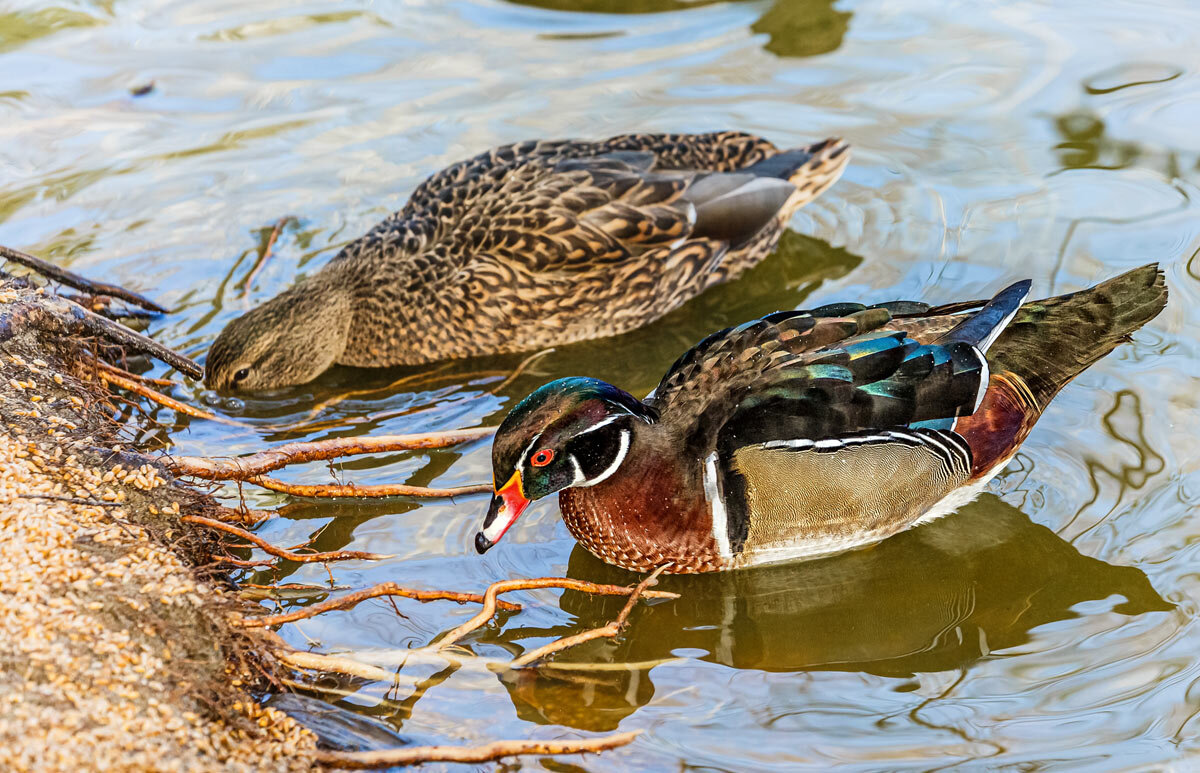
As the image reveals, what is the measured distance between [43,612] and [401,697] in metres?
1.33

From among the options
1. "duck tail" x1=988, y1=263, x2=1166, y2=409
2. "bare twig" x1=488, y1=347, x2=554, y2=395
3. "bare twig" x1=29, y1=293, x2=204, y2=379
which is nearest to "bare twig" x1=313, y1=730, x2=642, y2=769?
"duck tail" x1=988, y1=263, x2=1166, y2=409

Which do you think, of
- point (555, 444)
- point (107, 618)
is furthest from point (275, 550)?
point (555, 444)

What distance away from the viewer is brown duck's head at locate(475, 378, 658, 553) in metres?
4.84

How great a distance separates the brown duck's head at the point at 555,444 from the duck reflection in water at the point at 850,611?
0.54 metres

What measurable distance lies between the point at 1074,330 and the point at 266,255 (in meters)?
4.99

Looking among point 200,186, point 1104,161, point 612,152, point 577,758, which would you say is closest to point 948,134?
point 1104,161

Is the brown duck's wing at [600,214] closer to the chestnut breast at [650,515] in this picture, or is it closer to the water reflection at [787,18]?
the chestnut breast at [650,515]

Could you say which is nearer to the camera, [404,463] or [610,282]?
[404,463]

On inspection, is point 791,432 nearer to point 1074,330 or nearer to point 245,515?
point 1074,330

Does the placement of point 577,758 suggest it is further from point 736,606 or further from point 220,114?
point 220,114

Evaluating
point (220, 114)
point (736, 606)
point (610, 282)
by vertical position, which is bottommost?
point (736, 606)

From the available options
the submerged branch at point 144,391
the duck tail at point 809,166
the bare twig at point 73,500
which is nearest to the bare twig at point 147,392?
the submerged branch at point 144,391

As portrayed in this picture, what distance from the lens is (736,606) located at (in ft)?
16.8

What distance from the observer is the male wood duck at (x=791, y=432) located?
16.1ft
